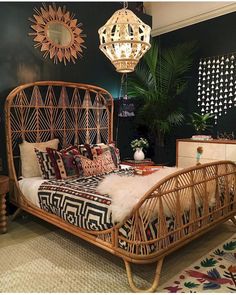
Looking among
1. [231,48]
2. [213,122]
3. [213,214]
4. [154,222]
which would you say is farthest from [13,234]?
[231,48]

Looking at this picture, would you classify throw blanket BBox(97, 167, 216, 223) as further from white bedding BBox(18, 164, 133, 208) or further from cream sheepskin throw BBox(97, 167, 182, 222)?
white bedding BBox(18, 164, 133, 208)

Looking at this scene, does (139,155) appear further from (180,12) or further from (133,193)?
(180,12)

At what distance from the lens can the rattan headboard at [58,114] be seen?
11.7 ft

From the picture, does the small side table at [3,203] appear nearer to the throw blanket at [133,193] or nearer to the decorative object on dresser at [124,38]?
the throw blanket at [133,193]

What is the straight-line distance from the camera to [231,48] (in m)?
4.59

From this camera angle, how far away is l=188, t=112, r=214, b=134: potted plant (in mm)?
4750

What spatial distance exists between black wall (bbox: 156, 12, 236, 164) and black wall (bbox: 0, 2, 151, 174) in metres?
1.38

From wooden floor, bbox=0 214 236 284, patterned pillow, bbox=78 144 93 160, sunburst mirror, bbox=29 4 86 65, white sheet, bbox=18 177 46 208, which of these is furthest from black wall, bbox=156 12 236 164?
white sheet, bbox=18 177 46 208

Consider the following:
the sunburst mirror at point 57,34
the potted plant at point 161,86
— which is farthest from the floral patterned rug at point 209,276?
the sunburst mirror at point 57,34

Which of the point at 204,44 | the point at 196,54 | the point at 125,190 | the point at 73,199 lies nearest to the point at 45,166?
the point at 73,199

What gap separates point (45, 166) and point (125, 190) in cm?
130

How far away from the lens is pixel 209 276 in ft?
7.35

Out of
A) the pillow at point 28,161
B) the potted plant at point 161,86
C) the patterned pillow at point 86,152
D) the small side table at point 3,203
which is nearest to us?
the small side table at point 3,203

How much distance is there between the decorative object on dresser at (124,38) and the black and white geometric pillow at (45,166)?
1.48 meters
